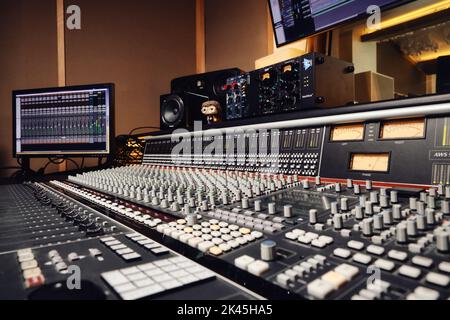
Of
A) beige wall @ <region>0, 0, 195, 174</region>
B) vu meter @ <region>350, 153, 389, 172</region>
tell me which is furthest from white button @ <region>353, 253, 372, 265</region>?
beige wall @ <region>0, 0, 195, 174</region>

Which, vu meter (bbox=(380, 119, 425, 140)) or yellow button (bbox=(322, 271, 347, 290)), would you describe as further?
vu meter (bbox=(380, 119, 425, 140))

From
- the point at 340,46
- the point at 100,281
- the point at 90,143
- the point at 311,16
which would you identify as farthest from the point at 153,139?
the point at 100,281

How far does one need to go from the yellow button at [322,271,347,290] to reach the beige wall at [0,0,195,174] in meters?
2.49

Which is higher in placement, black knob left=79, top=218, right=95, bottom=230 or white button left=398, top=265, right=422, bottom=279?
white button left=398, top=265, right=422, bottom=279

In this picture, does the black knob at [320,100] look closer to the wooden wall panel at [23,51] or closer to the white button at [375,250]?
the white button at [375,250]

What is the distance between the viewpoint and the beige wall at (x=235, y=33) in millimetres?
2307

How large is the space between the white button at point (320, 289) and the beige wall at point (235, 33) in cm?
211

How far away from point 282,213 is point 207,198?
0.25m

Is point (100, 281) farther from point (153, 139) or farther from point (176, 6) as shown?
point (176, 6)

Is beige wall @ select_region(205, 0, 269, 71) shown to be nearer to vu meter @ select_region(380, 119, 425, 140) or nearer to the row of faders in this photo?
vu meter @ select_region(380, 119, 425, 140)

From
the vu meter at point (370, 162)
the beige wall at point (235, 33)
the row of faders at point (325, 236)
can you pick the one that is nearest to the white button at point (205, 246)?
the row of faders at point (325, 236)

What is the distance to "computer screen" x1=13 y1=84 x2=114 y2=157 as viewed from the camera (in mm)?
1991

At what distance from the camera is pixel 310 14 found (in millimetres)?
1379

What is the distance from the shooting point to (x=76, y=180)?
4.89ft
